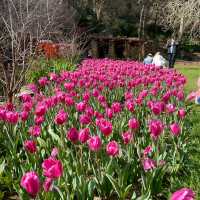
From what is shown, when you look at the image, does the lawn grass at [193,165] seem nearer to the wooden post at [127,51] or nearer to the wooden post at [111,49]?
the wooden post at [127,51]

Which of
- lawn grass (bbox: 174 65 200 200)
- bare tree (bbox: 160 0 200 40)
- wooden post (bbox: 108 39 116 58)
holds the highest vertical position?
bare tree (bbox: 160 0 200 40)

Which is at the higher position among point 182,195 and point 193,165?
point 182,195

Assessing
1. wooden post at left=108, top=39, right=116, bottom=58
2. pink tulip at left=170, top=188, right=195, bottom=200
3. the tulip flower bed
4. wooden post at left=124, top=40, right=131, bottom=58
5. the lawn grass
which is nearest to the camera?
pink tulip at left=170, top=188, right=195, bottom=200

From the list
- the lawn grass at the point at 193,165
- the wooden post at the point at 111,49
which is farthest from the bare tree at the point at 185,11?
the lawn grass at the point at 193,165

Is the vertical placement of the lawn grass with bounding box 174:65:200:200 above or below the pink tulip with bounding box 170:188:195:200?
below

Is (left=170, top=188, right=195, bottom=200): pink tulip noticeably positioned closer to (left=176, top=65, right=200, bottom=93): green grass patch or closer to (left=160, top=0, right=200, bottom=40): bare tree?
(left=176, top=65, right=200, bottom=93): green grass patch

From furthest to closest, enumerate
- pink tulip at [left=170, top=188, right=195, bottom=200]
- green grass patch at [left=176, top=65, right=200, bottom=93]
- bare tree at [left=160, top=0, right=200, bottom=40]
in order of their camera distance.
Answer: bare tree at [left=160, top=0, right=200, bottom=40] < green grass patch at [left=176, top=65, right=200, bottom=93] < pink tulip at [left=170, top=188, right=195, bottom=200]

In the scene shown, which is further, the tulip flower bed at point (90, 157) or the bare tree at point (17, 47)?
the bare tree at point (17, 47)

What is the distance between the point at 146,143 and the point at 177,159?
0.36 meters

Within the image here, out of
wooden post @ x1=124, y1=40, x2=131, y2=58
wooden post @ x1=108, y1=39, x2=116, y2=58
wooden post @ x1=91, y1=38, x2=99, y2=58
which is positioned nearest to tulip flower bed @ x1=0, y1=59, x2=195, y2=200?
wooden post @ x1=91, y1=38, x2=99, y2=58

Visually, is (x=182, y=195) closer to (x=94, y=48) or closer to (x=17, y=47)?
(x=17, y=47)

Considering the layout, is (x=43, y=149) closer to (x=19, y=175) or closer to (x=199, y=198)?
(x=19, y=175)

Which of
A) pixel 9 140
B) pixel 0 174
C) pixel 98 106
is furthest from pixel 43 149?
pixel 98 106

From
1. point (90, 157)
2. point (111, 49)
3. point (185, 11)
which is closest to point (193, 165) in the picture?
point (90, 157)
